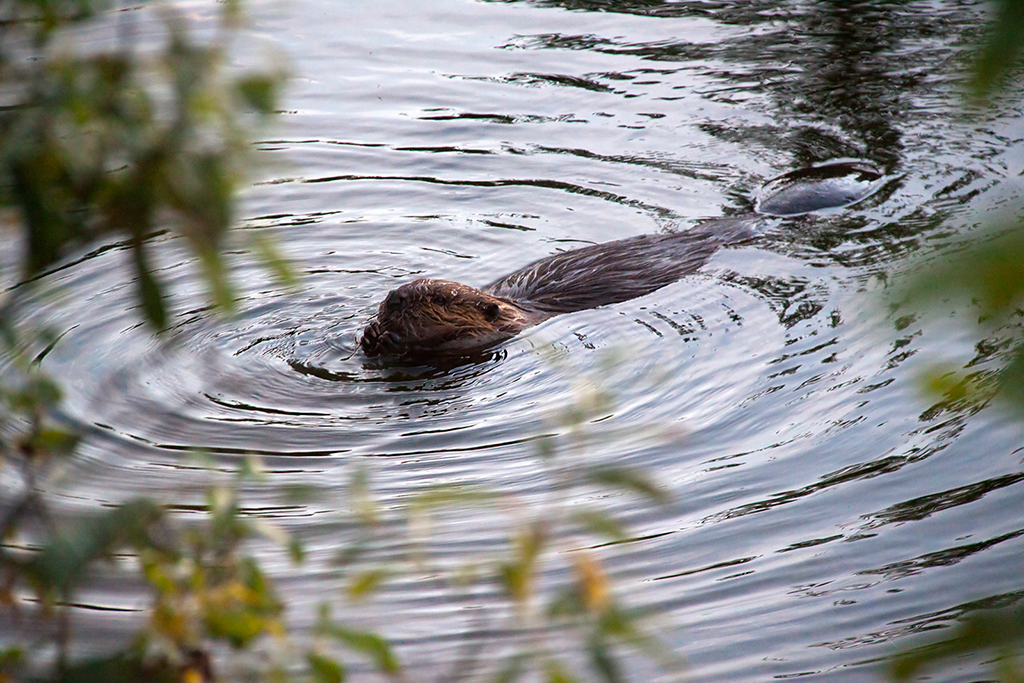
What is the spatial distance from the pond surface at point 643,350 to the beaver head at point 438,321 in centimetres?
17

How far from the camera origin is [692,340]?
5211 mm

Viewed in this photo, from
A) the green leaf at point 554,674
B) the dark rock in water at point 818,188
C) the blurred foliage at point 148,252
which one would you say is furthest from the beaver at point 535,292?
the green leaf at point 554,674

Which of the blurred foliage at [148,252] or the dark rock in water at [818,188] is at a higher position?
the blurred foliage at [148,252]

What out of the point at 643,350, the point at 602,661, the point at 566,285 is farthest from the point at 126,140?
the point at 566,285

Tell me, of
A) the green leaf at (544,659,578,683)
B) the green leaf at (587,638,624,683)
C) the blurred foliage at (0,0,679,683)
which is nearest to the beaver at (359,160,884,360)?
the blurred foliage at (0,0,679,683)

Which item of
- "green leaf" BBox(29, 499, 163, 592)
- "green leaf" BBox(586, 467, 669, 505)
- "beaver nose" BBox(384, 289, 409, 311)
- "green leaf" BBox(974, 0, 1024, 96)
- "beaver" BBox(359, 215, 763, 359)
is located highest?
"green leaf" BBox(974, 0, 1024, 96)

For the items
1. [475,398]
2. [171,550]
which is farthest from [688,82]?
[171,550]

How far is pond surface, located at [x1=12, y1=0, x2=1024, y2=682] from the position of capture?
10.9 ft

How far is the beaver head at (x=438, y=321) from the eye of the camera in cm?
520

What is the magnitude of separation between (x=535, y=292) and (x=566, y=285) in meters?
0.18

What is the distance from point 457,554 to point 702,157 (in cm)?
494

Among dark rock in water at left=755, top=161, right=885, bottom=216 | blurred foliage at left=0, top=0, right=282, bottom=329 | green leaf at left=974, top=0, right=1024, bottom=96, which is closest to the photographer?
green leaf at left=974, top=0, right=1024, bottom=96

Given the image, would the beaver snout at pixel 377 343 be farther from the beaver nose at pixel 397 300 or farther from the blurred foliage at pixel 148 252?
the blurred foliage at pixel 148 252

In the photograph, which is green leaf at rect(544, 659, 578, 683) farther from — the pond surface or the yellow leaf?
the pond surface
